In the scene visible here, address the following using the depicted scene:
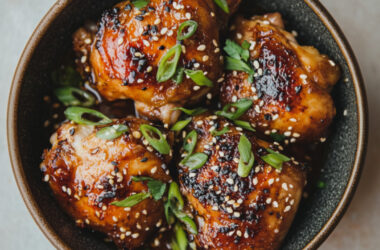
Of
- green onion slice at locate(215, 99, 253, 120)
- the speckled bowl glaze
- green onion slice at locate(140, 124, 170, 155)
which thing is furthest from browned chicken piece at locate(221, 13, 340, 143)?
green onion slice at locate(140, 124, 170, 155)

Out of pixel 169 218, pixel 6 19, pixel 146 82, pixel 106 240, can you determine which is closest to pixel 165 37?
pixel 146 82

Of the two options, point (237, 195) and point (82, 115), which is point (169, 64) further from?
point (237, 195)

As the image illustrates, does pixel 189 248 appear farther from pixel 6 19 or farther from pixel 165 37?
pixel 6 19

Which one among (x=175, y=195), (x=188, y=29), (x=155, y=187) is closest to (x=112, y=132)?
(x=155, y=187)

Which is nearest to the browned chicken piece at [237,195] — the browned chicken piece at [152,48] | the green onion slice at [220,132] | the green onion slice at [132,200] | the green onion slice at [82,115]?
the green onion slice at [220,132]

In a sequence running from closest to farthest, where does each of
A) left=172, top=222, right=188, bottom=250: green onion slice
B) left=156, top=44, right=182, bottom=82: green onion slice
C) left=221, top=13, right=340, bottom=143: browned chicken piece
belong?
left=156, top=44, right=182, bottom=82: green onion slice → left=221, top=13, right=340, bottom=143: browned chicken piece → left=172, top=222, right=188, bottom=250: green onion slice

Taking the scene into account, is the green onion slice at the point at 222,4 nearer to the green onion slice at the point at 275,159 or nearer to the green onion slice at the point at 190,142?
the green onion slice at the point at 190,142

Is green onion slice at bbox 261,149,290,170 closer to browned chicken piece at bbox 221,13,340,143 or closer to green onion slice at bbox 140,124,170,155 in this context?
browned chicken piece at bbox 221,13,340,143
